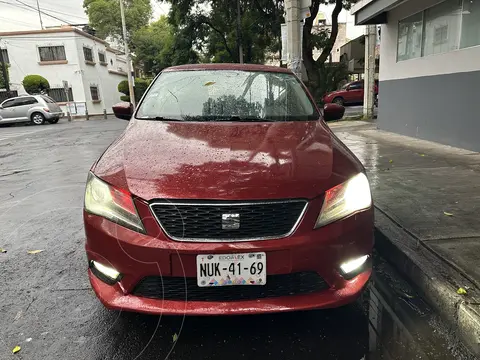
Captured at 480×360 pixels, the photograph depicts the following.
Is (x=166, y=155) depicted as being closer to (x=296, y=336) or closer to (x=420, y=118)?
(x=296, y=336)

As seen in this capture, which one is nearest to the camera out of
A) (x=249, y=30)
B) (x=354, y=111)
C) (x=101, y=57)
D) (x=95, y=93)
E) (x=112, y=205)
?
(x=112, y=205)

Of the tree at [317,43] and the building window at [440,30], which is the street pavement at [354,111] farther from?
the building window at [440,30]

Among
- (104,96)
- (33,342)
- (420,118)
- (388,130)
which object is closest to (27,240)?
(33,342)

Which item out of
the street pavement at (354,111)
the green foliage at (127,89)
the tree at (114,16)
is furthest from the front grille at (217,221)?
the tree at (114,16)

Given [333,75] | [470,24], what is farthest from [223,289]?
[333,75]

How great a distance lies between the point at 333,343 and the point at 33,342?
170 centimetres

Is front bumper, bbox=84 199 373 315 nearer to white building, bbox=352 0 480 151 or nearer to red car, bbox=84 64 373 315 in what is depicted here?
red car, bbox=84 64 373 315

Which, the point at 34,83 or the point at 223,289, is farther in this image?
the point at 34,83

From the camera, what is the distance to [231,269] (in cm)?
197

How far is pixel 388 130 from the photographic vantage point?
9727mm

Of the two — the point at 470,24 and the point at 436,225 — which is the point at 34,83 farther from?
the point at 436,225

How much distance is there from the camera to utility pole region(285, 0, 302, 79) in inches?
298

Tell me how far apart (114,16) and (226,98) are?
5009cm

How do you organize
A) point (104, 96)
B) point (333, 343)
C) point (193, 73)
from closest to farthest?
point (333, 343)
point (193, 73)
point (104, 96)
